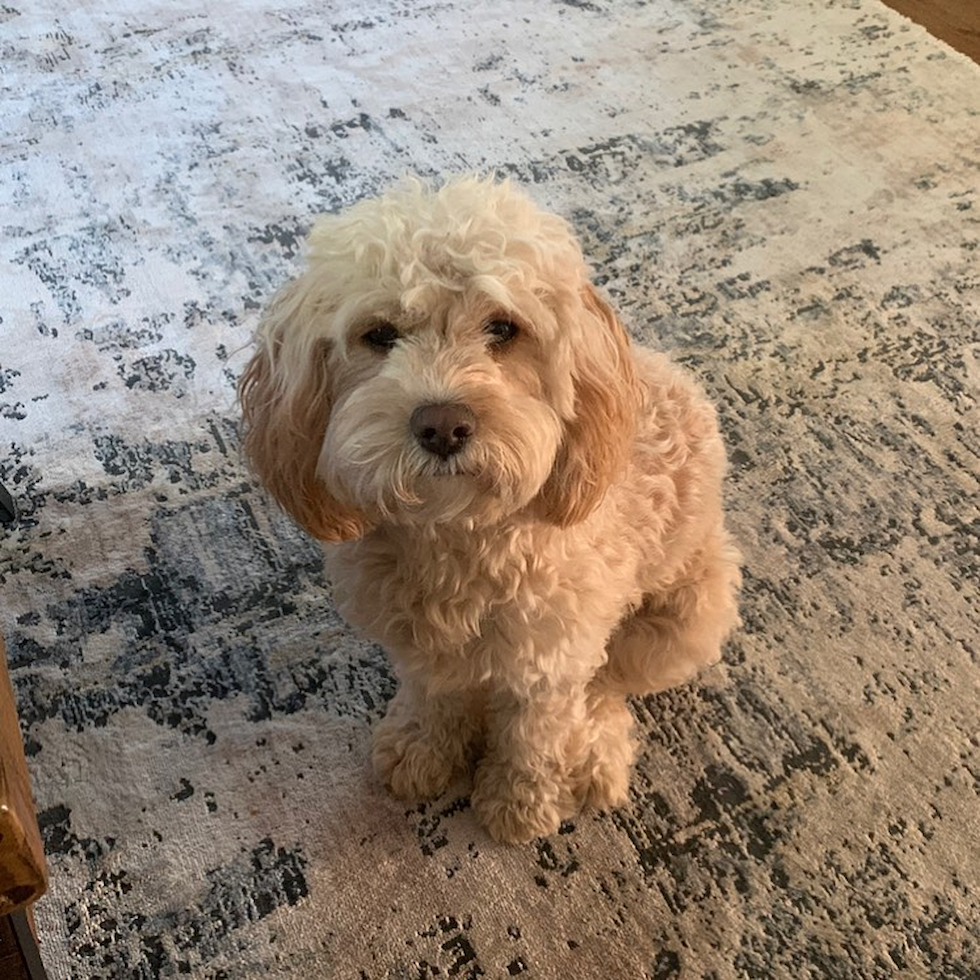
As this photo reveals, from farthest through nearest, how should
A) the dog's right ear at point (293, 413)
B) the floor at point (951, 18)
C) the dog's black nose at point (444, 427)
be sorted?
the floor at point (951, 18), the dog's right ear at point (293, 413), the dog's black nose at point (444, 427)

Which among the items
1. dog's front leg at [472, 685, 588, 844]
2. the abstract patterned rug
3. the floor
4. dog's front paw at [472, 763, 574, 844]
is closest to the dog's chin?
dog's front leg at [472, 685, 588, 844]

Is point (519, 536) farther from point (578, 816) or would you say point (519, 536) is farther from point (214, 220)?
point (214, 220)

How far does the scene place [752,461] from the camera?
2010 millimetres

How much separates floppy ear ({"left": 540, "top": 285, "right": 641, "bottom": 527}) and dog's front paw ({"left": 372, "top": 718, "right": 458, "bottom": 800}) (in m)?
0.54

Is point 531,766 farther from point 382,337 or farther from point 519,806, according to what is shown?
point 382,337

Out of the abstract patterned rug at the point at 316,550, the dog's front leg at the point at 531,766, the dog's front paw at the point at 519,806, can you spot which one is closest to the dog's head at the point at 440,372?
the dog's front leg at the point at 531,766

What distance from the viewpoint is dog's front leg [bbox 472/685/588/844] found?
1.46m

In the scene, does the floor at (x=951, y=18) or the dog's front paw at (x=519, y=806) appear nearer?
the dog's front paw at (x=519, y=806)

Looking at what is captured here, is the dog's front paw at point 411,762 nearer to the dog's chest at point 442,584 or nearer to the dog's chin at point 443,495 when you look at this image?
the dog's chest at point 442,584

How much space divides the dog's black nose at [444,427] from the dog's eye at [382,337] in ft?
0.40

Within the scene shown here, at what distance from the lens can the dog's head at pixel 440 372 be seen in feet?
3.52

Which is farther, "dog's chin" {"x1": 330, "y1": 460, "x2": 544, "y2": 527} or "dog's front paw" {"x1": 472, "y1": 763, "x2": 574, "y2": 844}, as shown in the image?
"dog's front paw" {"x1": 472, "y1": 763, "x2": 574, "y2": 844}

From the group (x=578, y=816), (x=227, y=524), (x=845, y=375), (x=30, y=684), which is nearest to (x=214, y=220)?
(x=227, y=524)

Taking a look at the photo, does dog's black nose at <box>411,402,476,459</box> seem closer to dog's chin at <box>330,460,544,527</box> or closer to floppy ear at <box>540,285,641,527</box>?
dog's chin at <box>330,460,544,527</box>
